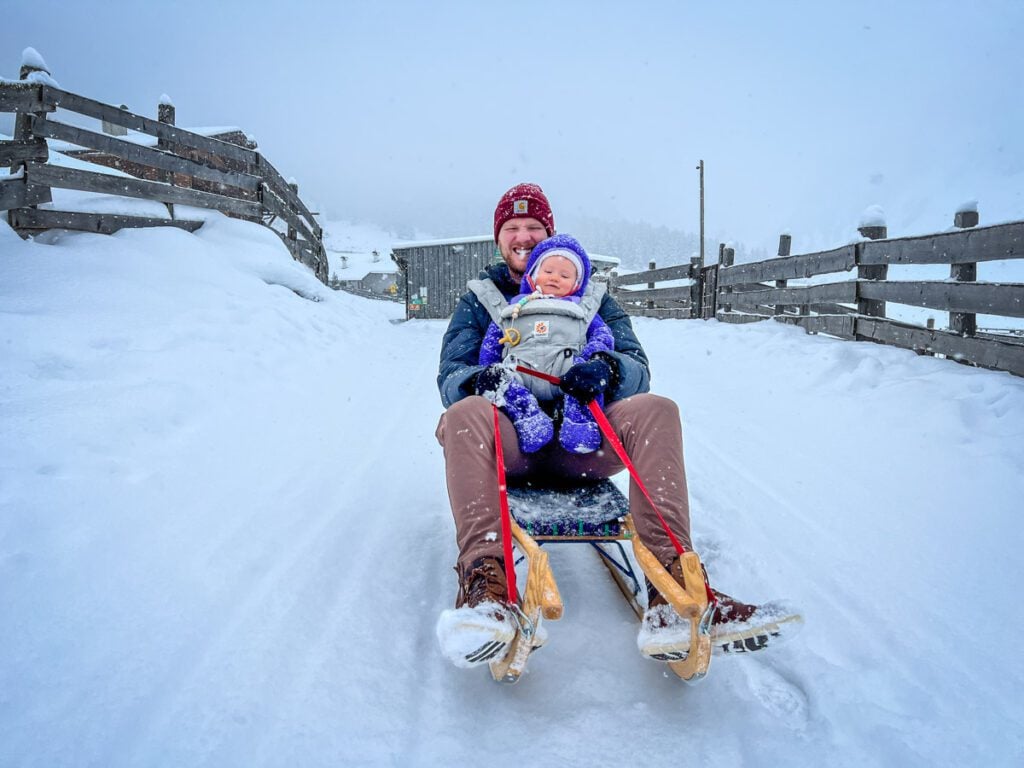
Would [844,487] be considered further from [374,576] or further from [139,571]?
[139,571]

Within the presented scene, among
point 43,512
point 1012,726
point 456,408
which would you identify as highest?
point 456,408

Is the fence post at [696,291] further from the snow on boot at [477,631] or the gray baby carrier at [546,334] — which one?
the snow on boot at [477,631]

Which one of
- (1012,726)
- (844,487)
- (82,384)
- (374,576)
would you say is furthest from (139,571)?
(844,487)

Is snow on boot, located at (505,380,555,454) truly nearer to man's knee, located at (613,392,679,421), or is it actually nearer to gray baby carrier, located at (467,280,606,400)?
gray baby carrier, located at (467,280,606,400)

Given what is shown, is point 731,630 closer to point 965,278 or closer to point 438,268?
point 965,278

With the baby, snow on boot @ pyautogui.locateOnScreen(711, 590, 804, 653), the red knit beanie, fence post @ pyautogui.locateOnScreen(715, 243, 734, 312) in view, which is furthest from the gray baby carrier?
fence post @ pyautogui.locateOnScreen(715, 243, 734, 312)

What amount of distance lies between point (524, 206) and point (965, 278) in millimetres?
3954

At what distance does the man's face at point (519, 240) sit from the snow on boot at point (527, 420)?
0.88 m

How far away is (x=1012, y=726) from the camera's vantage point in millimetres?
1327

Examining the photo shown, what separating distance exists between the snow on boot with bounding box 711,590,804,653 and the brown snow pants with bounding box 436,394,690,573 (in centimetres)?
24

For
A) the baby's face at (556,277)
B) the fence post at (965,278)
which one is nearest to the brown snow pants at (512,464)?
the baby's face at (556,277)

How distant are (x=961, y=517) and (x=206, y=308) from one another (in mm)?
5430

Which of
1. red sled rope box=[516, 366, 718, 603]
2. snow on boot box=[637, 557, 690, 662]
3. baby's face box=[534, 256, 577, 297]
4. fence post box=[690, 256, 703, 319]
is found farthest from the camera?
fence post box=[690, 256, 703, 319]

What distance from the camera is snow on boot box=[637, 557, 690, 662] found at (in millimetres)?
1391
